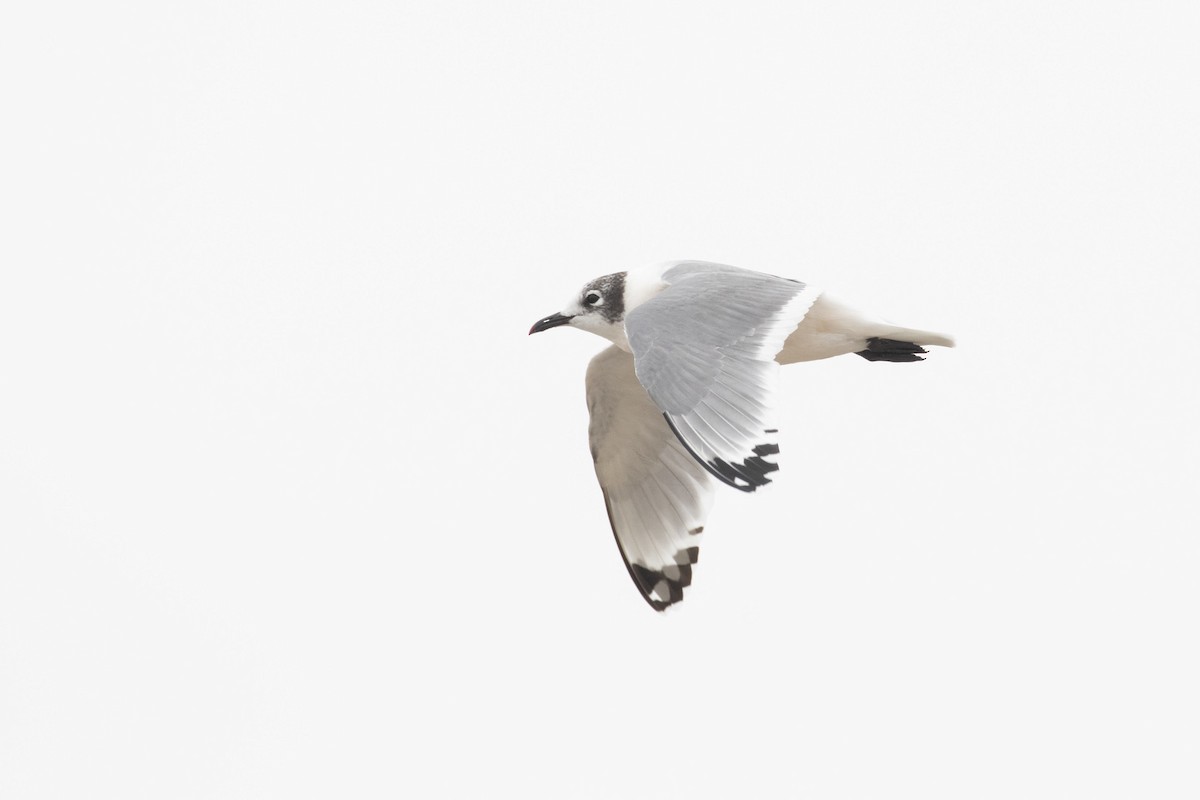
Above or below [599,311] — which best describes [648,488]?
below

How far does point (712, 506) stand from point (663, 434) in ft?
0.95

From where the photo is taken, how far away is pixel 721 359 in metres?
4.46

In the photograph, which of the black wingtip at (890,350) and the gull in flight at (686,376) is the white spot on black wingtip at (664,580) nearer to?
the gull in flight at (686,376)

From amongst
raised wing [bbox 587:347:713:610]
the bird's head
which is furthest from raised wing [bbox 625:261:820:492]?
raised wing [bbox 587:347:713:610]

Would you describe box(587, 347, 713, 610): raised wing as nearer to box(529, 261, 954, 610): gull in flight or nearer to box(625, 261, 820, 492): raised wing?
box(529, 261, 954, 610): gull in flight

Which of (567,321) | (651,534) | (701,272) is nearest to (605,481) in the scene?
(651,534)

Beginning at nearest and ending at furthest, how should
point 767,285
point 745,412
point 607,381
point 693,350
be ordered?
1. point 745,412
2. point 693,350
3. point 767,285
4. point 607,381

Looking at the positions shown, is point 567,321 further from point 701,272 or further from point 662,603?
point 662,603

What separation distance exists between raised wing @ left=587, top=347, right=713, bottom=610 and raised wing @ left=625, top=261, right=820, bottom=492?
0.74m

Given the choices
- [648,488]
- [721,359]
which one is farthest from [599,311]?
[721,359]

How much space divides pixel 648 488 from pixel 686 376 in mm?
1512

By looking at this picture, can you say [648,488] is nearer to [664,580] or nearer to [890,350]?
[664,580]

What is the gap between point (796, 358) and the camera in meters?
5.41

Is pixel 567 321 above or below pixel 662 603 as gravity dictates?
above
